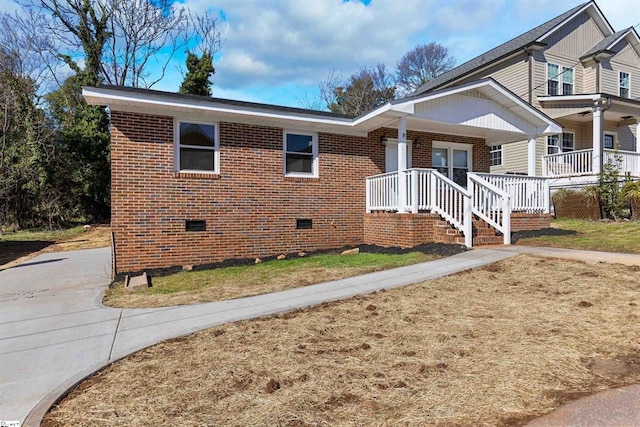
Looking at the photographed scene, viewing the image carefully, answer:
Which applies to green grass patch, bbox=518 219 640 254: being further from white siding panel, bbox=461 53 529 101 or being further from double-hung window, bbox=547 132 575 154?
white siding panel, bbox=461 53 529 101

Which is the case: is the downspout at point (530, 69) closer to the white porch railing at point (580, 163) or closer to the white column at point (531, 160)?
the white porch railing at point (580, 163)

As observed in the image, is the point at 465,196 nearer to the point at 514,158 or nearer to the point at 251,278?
the point at 251,278

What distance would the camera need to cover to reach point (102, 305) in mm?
5523

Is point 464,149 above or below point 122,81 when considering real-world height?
below

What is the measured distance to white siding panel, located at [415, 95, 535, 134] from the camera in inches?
406

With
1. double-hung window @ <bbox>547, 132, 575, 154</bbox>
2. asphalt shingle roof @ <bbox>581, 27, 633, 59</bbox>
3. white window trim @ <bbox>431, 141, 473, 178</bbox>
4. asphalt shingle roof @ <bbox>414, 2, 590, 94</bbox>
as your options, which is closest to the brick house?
white window trim @ <bbox>431, 141, 473, 178</bbox>

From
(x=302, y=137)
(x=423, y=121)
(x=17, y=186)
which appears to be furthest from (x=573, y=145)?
(x=17, y=186)

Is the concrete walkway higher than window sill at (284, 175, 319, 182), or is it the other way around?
window sill at (284, 175, 319, 182)

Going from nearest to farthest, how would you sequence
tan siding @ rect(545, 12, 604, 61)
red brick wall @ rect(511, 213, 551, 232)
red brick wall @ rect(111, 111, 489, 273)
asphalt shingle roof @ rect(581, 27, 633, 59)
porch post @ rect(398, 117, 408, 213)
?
red brick wall @ rect(111, 111, 489, 273)
porch post @ rect(398, 117, 408, 213)
red brick wall @ rect(511, 213, 551, 232)
tan siding @ rect(545, 12, 604, 61)
asphalt shingle roof @ rect(581, 27, 633, 59)

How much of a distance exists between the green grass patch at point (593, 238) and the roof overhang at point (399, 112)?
10.4 ft

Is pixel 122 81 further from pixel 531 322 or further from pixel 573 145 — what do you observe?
pixel 531 322

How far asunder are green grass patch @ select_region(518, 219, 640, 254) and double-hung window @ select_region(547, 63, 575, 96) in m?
9.80

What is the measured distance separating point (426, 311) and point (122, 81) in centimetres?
2785

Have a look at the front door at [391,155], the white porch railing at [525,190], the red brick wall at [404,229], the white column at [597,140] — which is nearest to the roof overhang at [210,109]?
the front door at [391,155]
